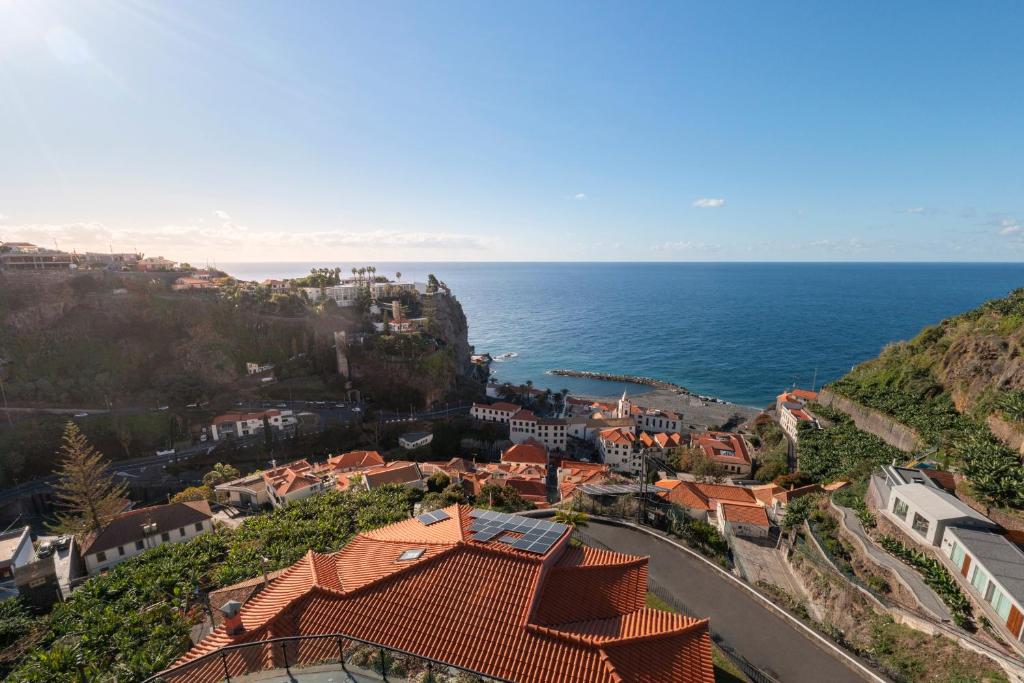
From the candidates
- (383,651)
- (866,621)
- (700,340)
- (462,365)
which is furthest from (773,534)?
(700,340)

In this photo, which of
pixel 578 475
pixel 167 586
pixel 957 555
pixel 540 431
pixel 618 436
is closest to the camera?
pixel 957 555

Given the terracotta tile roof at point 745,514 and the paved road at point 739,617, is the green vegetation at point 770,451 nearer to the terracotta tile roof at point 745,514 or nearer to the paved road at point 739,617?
the terracotta tile roof at point 745,514

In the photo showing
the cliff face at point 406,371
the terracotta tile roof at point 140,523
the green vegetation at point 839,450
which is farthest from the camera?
the cliff face at point 406,371

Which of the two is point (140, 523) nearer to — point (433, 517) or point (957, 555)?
point (433, 517)

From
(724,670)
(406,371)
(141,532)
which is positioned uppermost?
(724,670)

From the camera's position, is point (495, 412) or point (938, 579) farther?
point (495, 412)

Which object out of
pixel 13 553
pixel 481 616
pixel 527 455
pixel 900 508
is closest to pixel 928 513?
pixel 900 508

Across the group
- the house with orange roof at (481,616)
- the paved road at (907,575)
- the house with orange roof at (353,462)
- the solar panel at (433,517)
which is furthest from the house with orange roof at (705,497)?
the house with orange roof at (353,462)

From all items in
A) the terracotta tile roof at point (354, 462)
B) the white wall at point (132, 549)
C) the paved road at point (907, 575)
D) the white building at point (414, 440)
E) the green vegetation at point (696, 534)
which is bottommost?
the white building at point (414, 440)
